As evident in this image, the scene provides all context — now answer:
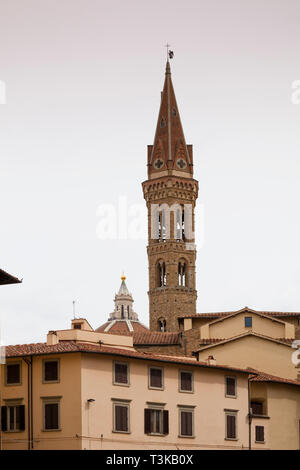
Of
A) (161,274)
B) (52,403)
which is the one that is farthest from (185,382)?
(161,274)

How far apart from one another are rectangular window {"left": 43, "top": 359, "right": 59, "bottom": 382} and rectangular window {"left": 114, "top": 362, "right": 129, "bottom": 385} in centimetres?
303

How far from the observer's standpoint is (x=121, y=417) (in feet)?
205

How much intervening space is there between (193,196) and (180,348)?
4746 cm

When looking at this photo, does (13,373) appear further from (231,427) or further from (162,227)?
(162,227)

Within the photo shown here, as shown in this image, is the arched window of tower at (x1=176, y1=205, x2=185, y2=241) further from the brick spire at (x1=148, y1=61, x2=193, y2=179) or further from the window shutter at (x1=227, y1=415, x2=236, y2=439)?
the window shutter at (x1=227, y1=415, x2=236, y2=439)

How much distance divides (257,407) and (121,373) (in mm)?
11801

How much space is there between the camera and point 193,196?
138000mm

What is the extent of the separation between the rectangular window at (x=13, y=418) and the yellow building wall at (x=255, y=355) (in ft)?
67.0

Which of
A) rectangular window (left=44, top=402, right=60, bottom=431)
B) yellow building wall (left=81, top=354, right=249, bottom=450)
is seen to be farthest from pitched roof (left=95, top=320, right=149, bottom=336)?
rectangular window (left=44, top=402, right=60, bottom=431)

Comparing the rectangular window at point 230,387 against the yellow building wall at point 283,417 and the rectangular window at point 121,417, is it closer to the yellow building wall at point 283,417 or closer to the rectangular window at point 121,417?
the yellow building wall at point 283,417

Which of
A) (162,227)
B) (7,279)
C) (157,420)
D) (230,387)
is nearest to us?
(7,279)

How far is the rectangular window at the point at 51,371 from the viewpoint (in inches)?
2438
